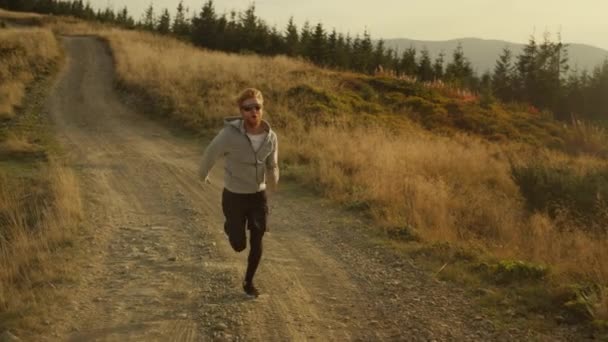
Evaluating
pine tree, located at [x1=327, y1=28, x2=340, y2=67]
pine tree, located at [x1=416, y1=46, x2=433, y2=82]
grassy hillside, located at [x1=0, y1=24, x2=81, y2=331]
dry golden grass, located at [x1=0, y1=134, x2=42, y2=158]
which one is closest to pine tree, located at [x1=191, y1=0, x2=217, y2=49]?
pine tree, located at [x1=327, y1=28, x2=340, y2=67]

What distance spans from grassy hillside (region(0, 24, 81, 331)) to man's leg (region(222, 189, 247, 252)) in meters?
1.72

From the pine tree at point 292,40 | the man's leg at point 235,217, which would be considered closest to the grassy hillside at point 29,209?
the man's leg at point 235,217

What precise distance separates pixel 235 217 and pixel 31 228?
354cm

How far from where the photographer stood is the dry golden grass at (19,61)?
16650 millimetres

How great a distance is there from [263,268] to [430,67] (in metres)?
49.8

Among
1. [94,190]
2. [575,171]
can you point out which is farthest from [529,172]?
[94,190]

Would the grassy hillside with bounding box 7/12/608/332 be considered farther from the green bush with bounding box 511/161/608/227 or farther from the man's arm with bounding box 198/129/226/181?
the man's arm with bounding box 198/129/226/181

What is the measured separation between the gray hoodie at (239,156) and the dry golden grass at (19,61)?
1233 cm

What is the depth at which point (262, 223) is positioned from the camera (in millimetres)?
5059

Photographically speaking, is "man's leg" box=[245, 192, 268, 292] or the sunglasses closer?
the sunglasses

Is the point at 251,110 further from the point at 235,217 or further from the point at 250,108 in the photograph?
the point at 235,217

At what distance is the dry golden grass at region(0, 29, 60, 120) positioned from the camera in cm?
1665

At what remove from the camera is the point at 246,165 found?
16.1ft

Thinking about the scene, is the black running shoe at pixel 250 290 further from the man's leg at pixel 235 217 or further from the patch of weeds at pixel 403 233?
the patch of weeds at pixel 403 233
